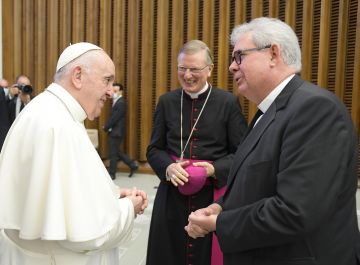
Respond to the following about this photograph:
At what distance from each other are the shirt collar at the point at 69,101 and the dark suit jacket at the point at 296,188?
26.9 inches

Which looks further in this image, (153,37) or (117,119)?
(153,37)

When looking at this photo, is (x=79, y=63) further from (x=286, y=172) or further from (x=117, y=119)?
(x=117, y=119)

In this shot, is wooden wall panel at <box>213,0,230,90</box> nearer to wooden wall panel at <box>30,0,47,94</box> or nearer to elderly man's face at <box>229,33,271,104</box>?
A: wooden wall panel at <box>30,0,47,94</box>

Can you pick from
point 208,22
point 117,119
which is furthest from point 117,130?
point 208,22

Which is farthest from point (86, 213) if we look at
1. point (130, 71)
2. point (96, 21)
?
point (96, 21)

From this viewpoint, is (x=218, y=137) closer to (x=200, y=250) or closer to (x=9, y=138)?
(x=200, y=250)

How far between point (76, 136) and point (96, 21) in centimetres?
765

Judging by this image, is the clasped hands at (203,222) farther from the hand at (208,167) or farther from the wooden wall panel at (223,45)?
the wooden wall panel at (223,45)

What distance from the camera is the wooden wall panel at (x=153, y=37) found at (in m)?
6.70

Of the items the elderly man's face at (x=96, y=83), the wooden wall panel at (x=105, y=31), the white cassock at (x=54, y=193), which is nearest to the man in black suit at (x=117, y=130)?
the wooden wall panel at (x=105, y=31)

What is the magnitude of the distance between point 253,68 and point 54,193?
886 mm

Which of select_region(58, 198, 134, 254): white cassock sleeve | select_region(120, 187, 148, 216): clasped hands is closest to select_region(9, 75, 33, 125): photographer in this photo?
select_region(120, 187, 148, 216): clasped hands

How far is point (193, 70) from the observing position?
8.21 feet

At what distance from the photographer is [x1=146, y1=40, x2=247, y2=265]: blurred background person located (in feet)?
8.18
